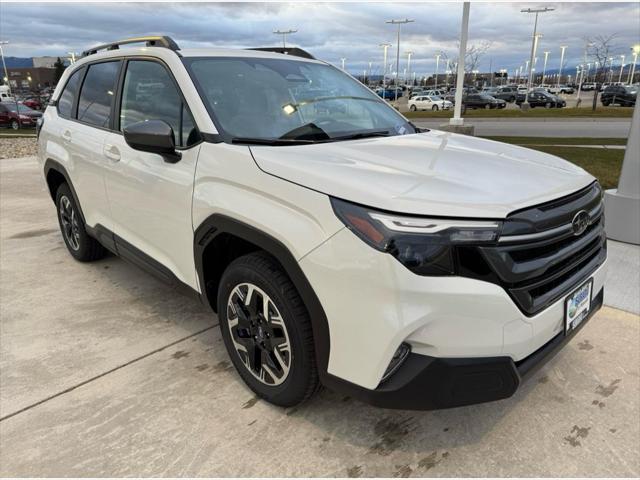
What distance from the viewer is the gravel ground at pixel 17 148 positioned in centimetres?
1324

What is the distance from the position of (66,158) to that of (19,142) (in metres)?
14.2

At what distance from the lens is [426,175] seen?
6.88 ft

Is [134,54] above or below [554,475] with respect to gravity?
above

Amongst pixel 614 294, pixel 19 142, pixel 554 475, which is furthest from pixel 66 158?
pixel 19 142

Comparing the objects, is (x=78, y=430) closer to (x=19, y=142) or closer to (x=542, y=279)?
(x=542, y=279)

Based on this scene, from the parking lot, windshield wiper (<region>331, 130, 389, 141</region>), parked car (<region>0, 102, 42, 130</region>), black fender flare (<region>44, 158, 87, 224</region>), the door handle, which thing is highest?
windshield wiper (<region>331, 130, 389, 141</region>)

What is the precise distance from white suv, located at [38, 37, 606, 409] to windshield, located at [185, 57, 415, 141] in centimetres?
1

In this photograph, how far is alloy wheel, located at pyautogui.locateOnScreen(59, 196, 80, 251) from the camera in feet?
14.8

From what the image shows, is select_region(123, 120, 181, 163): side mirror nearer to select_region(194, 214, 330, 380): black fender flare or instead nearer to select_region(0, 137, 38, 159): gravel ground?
select_region(194, 214, 330, 380): black fender flare

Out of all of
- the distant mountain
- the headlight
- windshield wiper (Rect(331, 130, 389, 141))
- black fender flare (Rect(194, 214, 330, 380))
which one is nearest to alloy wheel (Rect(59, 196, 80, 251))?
black fender flare (Rect(194, 214, 330, 380))

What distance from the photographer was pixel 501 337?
1.88 metres

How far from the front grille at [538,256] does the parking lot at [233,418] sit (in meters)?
0.77

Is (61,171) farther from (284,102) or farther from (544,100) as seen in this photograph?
(544,100)

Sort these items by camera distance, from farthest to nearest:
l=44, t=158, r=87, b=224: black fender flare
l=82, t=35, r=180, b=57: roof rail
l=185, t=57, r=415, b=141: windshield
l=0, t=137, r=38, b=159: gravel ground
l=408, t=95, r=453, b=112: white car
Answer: l=408, t=95, r=453, b=112: white car → l=0, t=137, r=38, b=159: gravel ground → l=44, t=158, r=87, b=224: black fender flare → l=82, t=35, r=180, b=57: roof rail → l=185, t=57, r=415, b=141: windshield
